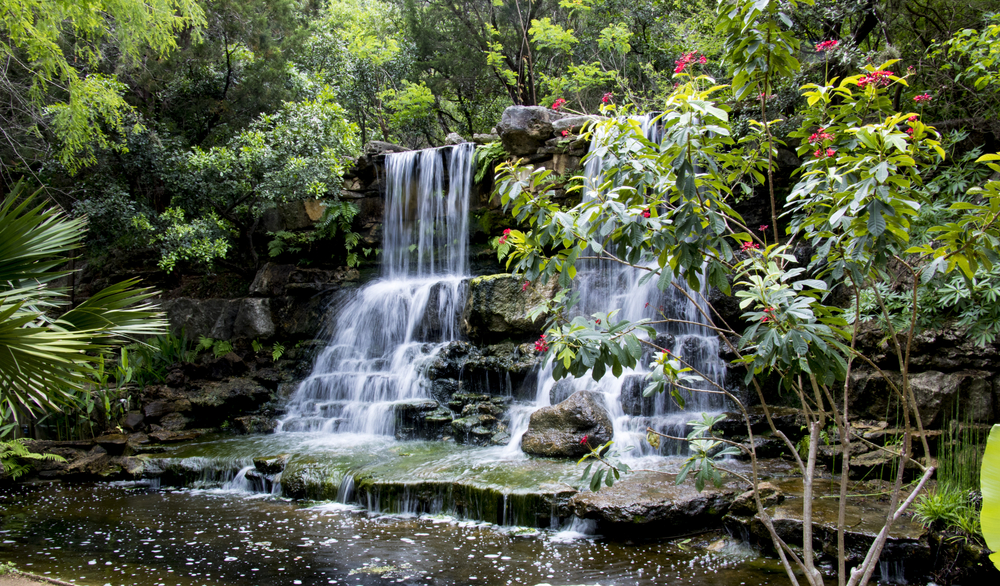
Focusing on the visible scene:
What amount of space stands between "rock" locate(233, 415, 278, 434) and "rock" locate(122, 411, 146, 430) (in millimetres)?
1510

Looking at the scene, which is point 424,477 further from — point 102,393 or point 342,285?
point 342,285

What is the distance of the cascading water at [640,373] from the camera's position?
26.4 feet

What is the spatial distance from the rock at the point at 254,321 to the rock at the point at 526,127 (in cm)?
659

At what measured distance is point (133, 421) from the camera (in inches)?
408

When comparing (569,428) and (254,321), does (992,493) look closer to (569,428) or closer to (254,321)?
(569,428)

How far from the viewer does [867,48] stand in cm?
970

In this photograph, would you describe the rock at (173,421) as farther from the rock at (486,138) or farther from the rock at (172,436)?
the rock at (486,138)

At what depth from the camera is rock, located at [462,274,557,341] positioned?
35.5ft

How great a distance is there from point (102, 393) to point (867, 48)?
45.9 ft

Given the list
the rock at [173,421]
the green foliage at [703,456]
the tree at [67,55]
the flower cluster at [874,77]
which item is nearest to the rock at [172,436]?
the rock at [173,421]

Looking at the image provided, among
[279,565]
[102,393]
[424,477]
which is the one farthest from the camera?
[102,393]

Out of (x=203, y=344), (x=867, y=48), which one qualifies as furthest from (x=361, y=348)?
(x=867, y=48)

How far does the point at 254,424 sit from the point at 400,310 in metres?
3.49

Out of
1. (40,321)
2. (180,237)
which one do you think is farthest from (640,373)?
(180,237)
